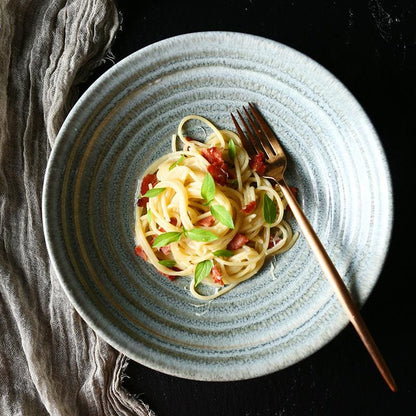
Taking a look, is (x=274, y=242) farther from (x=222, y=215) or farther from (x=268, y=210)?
(x=222, y=215)

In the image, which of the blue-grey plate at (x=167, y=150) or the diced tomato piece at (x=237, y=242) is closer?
the blue-grey plate at (x=167, y=150)

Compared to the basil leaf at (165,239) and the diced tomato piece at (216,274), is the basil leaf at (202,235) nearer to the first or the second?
the basil leaf at (165,239)

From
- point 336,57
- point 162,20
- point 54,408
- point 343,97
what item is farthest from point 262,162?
point 54,408

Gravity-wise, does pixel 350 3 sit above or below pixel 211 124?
above

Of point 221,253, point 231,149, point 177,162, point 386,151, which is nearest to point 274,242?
point 221,253

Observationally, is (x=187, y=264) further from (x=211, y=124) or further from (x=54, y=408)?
(x=54, y=408)

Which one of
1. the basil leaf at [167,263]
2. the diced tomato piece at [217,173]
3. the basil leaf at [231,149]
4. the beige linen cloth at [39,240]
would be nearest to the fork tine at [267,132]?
the basil leaf at [231,149]
